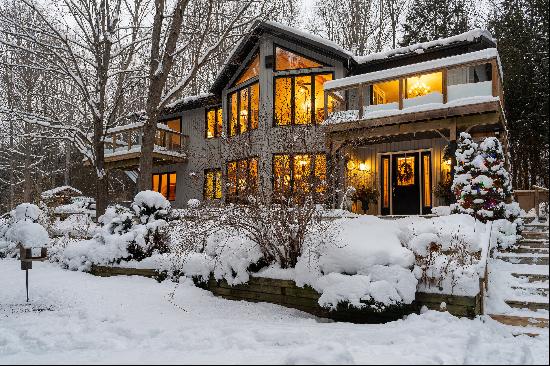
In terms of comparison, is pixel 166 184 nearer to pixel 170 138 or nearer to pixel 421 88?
pixel 170 138

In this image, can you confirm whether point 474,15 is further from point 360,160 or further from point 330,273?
point 330,273

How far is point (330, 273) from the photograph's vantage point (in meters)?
5.97

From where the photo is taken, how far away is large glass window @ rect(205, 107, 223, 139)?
66.4 feet

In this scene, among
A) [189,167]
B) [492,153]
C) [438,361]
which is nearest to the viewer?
[438,361]

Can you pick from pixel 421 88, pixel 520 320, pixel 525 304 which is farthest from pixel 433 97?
pixel 520 320

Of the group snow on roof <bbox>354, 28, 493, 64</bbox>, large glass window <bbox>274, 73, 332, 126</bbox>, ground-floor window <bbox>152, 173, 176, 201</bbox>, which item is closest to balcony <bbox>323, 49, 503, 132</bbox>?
snow on roof <bbox>354, 28, 493, 64</bbox>

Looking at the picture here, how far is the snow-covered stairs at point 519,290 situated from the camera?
5.13 metres

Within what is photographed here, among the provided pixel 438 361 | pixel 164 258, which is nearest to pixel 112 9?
pixel 164 258

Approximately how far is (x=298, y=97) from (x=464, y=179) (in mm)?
8580

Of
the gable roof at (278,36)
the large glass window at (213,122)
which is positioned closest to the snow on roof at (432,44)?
the gable roof at (278,36)

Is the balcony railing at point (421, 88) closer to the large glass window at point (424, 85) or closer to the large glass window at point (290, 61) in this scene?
the large glass window at point (424, 85)

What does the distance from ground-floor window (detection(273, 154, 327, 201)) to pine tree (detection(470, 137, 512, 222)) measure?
3943mm

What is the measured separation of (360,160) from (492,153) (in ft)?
21.0

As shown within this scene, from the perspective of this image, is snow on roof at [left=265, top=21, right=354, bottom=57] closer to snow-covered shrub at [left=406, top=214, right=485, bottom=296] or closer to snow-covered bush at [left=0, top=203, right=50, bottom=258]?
snow-covered shrub at [left=406, top=214, right=485, bottom=296]
